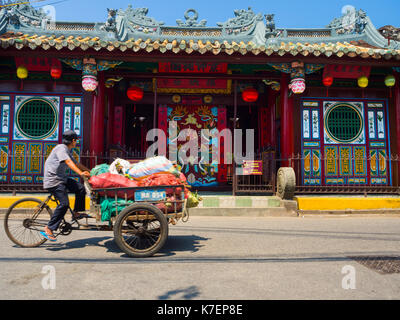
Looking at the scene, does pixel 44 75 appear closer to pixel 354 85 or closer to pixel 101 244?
pixel 101 244

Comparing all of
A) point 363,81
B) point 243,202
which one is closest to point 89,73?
point 243,202

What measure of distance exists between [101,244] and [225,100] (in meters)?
7.45

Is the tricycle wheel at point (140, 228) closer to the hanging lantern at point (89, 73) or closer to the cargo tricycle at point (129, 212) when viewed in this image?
the cargo tricycle at point (129, 212)

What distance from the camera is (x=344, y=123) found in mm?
8836

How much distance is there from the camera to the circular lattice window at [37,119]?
8.42m

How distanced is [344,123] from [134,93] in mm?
6644

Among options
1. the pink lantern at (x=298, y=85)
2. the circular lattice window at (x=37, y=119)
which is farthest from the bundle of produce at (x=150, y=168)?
the circular lattice window at (x=37, y=119)

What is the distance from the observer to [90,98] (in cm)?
859

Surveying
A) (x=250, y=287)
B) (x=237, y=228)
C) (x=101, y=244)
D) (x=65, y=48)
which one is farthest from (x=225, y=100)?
(x=250, y=287)

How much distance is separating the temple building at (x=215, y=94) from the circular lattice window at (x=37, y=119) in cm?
3

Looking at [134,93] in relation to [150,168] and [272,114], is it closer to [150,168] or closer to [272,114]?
[272,114]

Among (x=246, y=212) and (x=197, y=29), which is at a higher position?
(x=197, y=29)

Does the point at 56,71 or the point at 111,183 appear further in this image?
the point at 56,71

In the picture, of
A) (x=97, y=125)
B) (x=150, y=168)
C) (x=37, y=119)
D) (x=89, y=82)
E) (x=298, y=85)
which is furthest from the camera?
(x=37, y=119)
